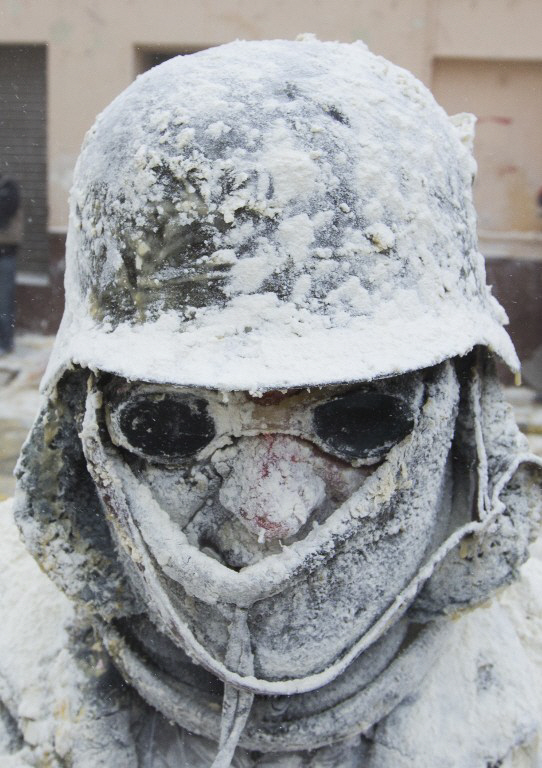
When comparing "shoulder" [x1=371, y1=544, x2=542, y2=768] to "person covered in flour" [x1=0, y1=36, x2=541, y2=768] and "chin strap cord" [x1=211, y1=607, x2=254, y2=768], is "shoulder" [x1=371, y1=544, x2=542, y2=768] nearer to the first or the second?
"person covered in flour" [x1=0, y1=36, x2=541, y2=768]

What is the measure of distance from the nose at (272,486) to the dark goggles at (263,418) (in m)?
0.03

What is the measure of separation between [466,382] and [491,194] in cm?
453

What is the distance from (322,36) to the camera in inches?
212

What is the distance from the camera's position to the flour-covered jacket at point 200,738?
1651 millimetres

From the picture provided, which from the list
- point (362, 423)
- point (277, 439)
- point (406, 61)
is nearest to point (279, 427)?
point (277, 439)

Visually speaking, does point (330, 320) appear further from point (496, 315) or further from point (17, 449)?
point (17, 449)

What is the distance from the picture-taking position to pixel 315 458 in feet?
4.66

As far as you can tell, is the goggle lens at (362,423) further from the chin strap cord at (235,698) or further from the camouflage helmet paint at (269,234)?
the chin strap cord at (235,698)

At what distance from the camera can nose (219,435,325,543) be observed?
138cm

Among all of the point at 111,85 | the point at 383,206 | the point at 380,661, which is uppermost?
the point at 111,85

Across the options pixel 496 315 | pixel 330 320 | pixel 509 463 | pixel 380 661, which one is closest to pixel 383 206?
pixel 330 320

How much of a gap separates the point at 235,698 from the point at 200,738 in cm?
27

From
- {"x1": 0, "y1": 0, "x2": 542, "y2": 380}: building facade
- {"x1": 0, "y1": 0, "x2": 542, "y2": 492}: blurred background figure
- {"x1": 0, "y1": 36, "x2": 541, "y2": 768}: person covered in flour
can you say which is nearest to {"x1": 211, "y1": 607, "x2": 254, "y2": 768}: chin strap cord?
{"x1": 0, "y1": 36, "x2": 541, "y2": 768}: person covered in flour

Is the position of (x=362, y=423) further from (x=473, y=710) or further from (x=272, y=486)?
(x=473, y=710)
